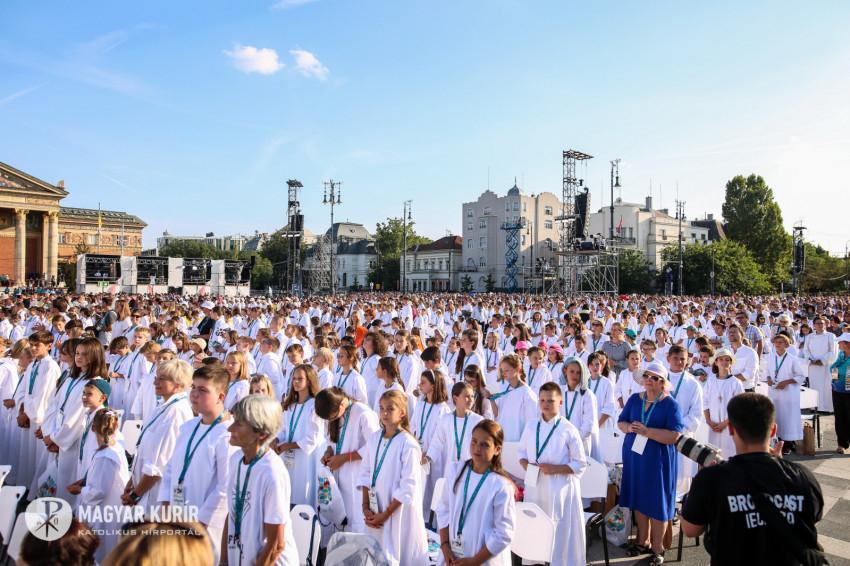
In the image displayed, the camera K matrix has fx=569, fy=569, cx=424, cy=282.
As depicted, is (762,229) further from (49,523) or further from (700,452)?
(49,523)

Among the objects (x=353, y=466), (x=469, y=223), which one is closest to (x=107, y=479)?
(x=353, y=466)

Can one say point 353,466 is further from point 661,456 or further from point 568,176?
point 568,176

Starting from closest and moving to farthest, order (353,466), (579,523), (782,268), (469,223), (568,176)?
1. (579,523)
2. (353,466)
3. (568,176)
4. (782,268)
5. (469,223)

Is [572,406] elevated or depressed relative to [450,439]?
elevated

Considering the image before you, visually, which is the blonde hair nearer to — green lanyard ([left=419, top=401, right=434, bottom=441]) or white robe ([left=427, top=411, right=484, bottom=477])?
white robe ([left=427, top=411, right=484, bottom=477])

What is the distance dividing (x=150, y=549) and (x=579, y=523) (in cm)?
370

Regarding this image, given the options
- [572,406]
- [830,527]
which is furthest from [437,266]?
[830,527]

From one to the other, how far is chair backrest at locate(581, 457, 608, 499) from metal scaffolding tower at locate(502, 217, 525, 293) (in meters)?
62.6

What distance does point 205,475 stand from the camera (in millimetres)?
3643

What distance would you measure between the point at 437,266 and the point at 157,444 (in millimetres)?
81359

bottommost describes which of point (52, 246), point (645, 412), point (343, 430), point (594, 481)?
point (594, 481)

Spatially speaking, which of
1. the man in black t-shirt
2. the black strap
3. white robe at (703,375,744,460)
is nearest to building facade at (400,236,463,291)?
white robe at (703,375,744,460)

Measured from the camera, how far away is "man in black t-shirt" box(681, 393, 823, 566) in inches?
102

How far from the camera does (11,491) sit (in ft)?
14.0
